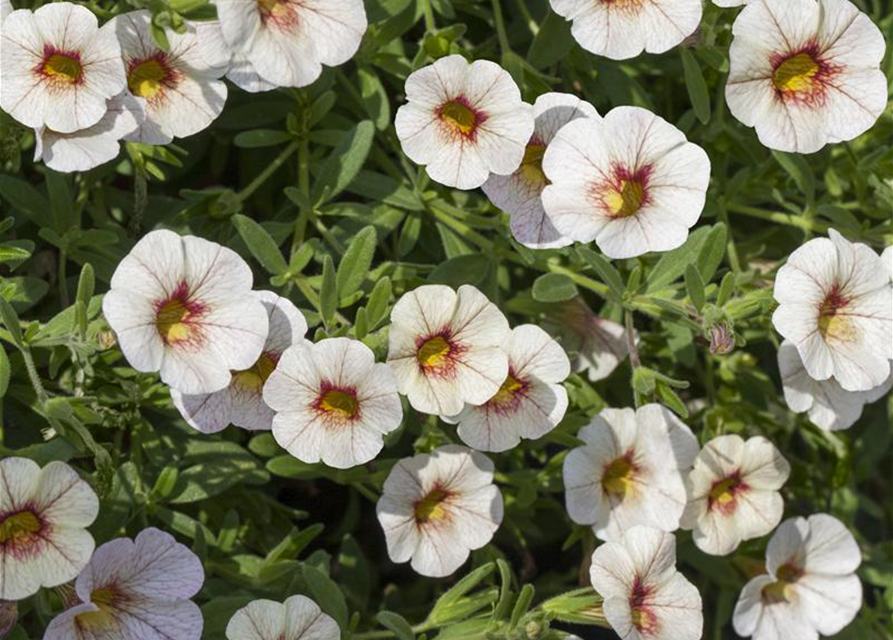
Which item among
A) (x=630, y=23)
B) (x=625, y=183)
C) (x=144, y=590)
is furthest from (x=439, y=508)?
(x=630, y=23)

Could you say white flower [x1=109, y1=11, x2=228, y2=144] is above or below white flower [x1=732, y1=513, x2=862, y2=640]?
above

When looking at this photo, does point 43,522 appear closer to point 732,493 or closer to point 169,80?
point 169,80

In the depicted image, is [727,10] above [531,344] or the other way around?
above

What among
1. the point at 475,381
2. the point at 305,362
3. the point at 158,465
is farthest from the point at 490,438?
the point at 158,465

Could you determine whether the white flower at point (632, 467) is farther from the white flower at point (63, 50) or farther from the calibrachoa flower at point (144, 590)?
the white flower at point (63, 50)

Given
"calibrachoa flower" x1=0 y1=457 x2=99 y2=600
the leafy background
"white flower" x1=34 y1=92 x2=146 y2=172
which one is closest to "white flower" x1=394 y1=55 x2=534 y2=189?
the leafy background

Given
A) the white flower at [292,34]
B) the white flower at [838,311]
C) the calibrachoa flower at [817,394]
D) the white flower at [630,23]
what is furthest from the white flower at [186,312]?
the calibrachoa flower at [817,394]

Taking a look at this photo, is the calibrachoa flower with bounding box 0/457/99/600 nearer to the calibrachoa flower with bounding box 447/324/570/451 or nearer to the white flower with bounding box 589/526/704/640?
the calibrachoa flower with bounding box 447/324/570/451

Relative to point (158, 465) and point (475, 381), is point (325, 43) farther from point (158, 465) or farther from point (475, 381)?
point (158, 465)
